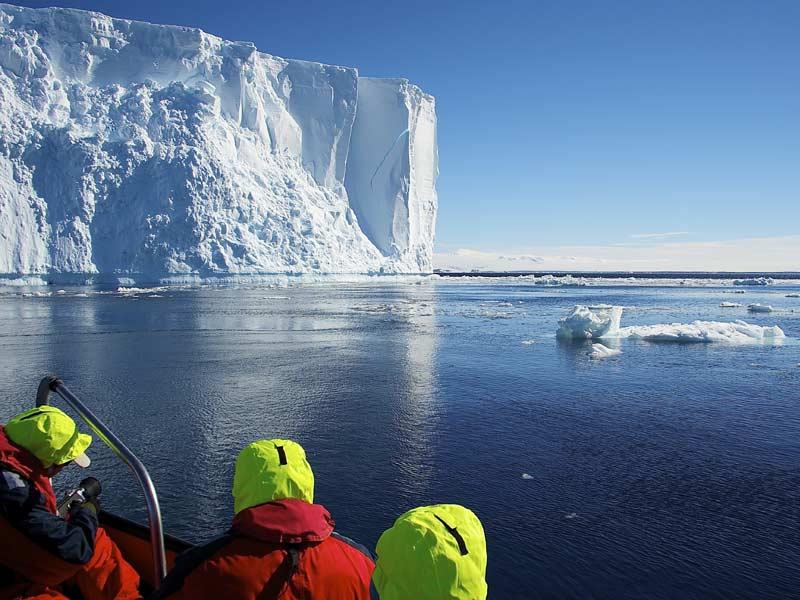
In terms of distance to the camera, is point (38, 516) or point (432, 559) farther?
point (38, 516)

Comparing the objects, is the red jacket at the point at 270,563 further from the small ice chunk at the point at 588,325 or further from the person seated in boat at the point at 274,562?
the small ice chunk at the point at 588,325

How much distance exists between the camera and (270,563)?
1.56 meters

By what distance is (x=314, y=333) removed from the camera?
688 inches

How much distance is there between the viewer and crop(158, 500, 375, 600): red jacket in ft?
5.08

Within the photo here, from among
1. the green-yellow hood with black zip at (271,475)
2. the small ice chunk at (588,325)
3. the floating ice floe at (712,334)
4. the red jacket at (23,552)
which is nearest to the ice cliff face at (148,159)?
the small ice chunk at (588,325)

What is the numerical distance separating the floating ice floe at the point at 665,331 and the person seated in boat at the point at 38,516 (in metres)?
15.0

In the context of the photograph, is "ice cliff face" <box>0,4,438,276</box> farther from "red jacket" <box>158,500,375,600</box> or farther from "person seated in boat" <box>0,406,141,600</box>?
"red jacket" <box>158,500,375,600</box>

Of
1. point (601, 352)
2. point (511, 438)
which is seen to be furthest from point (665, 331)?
point (511, 438)

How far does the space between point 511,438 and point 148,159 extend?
41567mm

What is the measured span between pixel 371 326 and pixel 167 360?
8118mm

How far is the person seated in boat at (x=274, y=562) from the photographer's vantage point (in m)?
1.55

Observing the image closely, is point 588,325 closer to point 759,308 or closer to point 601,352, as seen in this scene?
point 601,352

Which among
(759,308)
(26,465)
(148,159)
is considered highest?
(148,159)

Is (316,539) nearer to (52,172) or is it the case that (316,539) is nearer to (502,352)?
(502,352)
